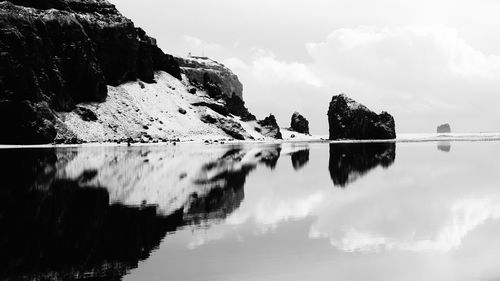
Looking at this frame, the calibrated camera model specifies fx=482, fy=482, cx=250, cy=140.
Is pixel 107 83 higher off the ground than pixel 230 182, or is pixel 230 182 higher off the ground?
pixel 107 83

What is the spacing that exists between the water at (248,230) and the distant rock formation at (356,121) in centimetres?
14432

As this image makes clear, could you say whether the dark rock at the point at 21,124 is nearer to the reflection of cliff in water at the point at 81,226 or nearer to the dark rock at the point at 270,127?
the reflection of cliff in water at the point at 81,226

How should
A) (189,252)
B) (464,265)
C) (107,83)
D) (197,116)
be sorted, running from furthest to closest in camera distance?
(197,116) < (107,83) < (189,252) < (464,265)

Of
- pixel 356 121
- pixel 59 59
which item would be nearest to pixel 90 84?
pixel 59 59

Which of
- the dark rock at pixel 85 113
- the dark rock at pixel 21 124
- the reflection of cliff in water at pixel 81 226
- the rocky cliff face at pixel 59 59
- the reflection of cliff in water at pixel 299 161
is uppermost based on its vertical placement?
the rocky cliff face at pixel 59 59

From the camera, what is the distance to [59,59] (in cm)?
12850

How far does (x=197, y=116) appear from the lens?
161 m

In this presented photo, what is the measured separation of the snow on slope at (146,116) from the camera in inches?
4853

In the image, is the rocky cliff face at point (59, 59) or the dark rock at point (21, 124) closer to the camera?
the dark rock at point (21, 124)

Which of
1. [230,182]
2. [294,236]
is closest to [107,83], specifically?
[230,182]

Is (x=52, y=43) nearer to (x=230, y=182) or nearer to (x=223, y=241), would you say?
(x=230, y=182)

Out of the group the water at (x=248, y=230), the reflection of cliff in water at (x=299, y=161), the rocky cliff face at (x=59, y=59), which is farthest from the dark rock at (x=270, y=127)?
the water at (x=248, y=230)

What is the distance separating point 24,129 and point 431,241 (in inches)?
4054

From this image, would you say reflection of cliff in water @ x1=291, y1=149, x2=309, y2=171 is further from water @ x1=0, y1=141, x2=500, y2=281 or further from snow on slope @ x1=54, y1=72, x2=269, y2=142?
snow on slope @ x1=54, y1=72, x2=269, y2=142
